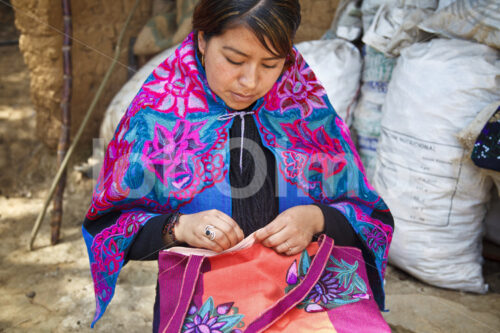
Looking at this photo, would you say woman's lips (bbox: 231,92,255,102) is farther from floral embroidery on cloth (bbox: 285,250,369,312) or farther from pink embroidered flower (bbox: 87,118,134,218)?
floral embroidery on cloth (bbox: 285,250,369,312)

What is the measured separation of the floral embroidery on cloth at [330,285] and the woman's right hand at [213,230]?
18 centimetres

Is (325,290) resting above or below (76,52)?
below

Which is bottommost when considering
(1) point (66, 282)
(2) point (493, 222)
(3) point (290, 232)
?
(1) point (66, 282)

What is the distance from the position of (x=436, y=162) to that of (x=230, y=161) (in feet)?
4.33

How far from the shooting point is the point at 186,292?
109 cm

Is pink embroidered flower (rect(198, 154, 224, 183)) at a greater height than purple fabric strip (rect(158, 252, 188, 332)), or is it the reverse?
pink embroidered flower (rect(198, 154, 224, 183))

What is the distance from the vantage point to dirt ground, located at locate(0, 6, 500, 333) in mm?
2148

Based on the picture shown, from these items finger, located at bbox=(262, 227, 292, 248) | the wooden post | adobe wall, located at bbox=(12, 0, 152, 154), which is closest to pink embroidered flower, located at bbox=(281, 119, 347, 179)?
finger, located at bbox=(262, 227, 292, 248)

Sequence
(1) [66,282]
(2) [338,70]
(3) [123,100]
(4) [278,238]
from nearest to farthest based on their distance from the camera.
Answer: (4) [278,238] < (1) [66,282] < (2) [338,70] < (3) [123,100]

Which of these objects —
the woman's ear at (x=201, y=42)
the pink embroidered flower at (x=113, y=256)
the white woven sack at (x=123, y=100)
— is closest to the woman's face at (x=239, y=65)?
the woman's ear at (x=201, y=42)

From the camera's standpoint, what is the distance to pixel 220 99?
1.35 metres

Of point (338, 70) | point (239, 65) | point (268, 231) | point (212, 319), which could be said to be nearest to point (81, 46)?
point (338, 70)

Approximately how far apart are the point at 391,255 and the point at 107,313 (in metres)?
1.56

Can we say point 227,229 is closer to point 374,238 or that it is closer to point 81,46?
point 374,238
